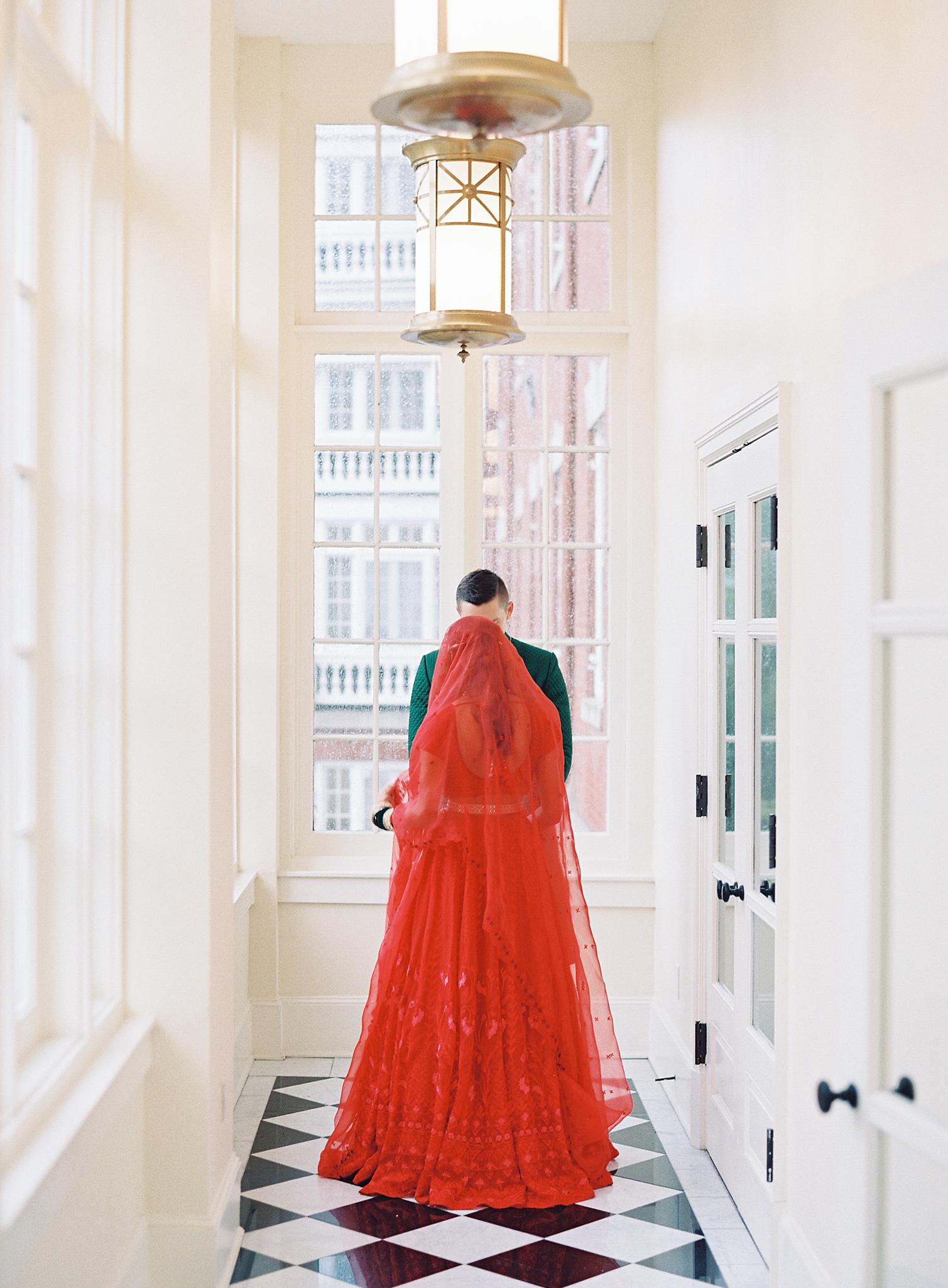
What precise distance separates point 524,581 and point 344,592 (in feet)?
2.45

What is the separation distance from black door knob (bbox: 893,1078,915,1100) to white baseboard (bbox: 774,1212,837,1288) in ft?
3.68

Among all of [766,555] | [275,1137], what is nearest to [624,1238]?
[275,1137]

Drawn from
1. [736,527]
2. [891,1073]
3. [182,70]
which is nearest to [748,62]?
[736,527]

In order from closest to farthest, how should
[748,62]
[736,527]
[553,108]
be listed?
[553,108]
[748,62]
[736,527]

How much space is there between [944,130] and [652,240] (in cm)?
319

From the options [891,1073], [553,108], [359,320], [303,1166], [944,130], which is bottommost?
[303,1166]

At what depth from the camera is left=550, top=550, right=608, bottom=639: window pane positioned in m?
5.24

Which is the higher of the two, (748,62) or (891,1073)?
(748,62)

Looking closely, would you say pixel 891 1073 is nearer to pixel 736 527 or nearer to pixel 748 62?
pixel 736 527

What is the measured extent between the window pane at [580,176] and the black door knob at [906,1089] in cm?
418

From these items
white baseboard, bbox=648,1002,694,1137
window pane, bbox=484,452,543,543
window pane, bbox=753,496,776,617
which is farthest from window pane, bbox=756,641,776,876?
window pane, bbox=484,452,543,543

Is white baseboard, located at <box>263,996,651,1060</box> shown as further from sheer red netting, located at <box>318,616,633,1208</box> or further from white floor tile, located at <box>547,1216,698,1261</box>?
white floor tile, located at <box>547,1216,698,1261</box>

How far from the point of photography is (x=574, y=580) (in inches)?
206

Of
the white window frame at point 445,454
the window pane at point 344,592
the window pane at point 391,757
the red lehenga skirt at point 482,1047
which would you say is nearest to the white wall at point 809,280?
the red lehenga skirt at point 482,1047
